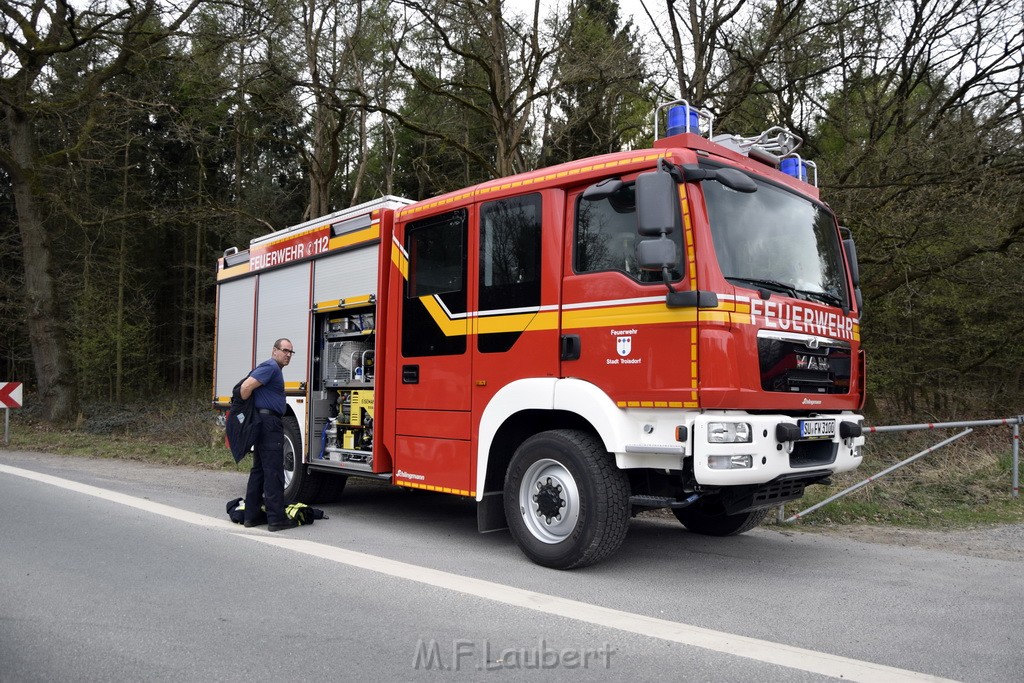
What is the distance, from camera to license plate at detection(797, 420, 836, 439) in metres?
5.44

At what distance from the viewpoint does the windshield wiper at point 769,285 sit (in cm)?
523

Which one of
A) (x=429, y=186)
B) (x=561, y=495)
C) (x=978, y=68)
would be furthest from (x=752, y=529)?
(x=429, y=186)

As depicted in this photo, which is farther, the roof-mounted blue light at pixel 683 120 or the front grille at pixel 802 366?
the roof-mounted blue light at pixel 683 120

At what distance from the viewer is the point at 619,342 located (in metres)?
5.38

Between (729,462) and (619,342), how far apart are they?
3.46 feet

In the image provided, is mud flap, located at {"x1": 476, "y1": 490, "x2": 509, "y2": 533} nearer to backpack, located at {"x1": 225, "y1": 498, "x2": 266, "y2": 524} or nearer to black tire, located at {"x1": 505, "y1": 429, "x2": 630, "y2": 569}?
black tire, located at {"x1": 505, "y1": 429, "x2": 630, "y2": 569}

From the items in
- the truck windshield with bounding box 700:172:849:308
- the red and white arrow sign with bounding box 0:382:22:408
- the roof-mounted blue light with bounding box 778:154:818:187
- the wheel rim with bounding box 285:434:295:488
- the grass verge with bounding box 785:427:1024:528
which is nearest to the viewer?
the truck windshield with bounding box 700:172:849:308

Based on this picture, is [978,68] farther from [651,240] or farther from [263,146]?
[263,146]

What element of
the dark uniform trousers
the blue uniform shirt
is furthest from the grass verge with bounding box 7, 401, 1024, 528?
the blue uniform shirt

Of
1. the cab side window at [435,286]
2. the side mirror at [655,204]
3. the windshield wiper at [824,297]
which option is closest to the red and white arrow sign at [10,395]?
the cab side window at [435,286]

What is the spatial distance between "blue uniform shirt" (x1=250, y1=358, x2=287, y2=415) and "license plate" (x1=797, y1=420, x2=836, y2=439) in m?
4.46

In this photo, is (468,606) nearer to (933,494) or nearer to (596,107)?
(933,494)

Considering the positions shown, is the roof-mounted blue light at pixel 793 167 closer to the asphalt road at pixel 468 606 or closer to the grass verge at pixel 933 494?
the asphalt road at pixel 468 606

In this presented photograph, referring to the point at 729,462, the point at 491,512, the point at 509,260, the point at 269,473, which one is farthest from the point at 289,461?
the point at 729,462
